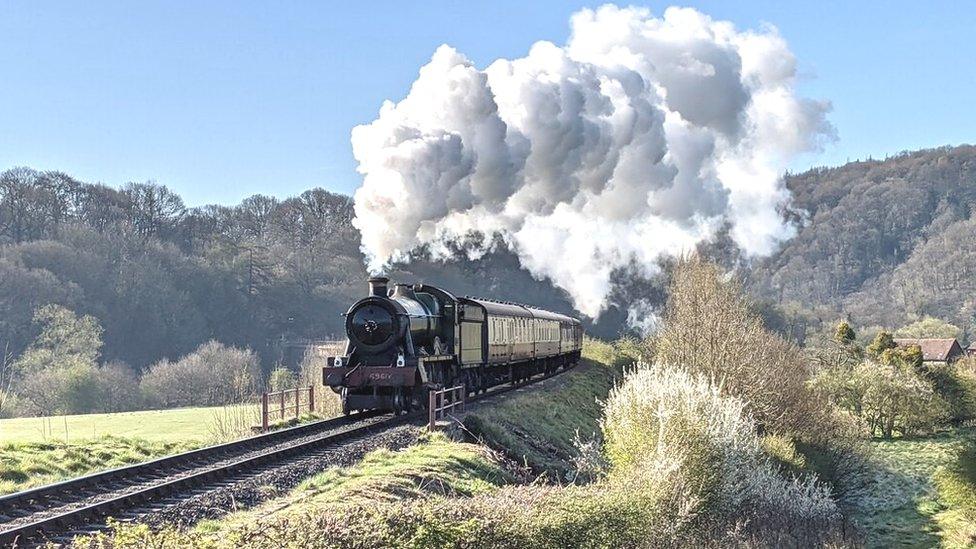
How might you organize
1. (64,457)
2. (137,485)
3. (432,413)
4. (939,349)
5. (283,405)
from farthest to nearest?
(939,349)
(283,405)
(432,413)
(64,457)
(137,485)

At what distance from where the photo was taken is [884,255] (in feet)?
591

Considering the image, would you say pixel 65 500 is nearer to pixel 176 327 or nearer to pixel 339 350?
pixel 339 350

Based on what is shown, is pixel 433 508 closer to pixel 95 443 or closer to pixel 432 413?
pixel 432 413

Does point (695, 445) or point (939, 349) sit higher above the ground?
point (695, 445)

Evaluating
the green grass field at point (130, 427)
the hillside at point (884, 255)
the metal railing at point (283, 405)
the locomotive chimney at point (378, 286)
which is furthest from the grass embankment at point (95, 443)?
the hillside at point (884, 255)

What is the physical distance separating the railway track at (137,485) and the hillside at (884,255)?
5286 inches

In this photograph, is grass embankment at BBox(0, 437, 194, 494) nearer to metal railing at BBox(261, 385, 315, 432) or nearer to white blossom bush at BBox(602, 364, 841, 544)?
metal railing at BBox(261, 385, 315, 432)

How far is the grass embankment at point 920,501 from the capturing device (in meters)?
29.4

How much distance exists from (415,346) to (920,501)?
77.5ft

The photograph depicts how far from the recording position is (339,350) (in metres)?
27.0

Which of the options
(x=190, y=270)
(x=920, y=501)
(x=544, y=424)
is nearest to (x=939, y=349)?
(x=920, y=501)

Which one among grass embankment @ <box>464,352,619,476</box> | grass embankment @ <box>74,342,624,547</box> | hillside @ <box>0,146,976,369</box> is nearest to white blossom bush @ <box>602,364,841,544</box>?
grass embankment @ <box>464,352,619,476</box>

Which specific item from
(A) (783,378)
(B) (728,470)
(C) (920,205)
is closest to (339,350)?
(B) (728,470)

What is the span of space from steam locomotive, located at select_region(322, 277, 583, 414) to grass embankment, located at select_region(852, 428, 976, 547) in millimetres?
13613
